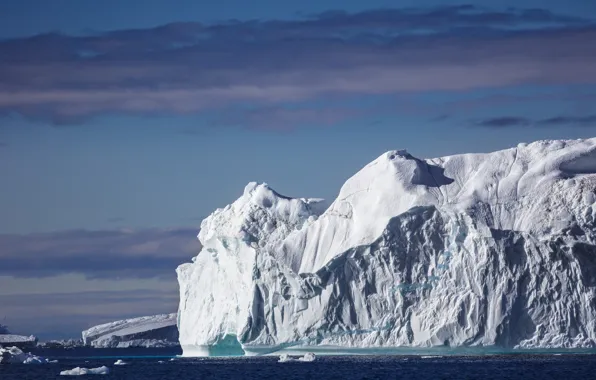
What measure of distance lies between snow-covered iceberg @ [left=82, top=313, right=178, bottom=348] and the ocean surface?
22783 mm

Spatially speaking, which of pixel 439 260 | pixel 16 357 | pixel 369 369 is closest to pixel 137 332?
pixel 16 357

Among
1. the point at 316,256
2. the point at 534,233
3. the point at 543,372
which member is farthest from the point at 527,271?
the point at 316,256

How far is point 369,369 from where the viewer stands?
141ft

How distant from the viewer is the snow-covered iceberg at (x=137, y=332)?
248 feet

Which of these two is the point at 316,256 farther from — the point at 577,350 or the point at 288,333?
the point at 577,350

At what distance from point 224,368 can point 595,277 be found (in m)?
14.2

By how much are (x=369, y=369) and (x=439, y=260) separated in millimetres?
4626

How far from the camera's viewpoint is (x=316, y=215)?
4981 cm

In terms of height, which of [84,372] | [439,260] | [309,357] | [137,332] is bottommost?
→ [309,357]

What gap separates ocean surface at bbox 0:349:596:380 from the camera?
129ft

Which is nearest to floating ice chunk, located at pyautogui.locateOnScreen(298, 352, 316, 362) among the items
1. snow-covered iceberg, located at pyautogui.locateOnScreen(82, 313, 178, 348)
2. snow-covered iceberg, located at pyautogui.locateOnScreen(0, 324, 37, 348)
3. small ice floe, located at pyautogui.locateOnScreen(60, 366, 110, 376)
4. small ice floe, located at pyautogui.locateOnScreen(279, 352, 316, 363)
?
small ice floe, located at pyautogui.locateOnScreen(279, 352, 316, 363)

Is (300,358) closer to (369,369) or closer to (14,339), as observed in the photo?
(369,369)

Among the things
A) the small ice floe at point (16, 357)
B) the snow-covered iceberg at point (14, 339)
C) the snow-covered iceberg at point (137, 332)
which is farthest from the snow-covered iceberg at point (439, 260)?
the snow-covered iceberg at point (14, 339)

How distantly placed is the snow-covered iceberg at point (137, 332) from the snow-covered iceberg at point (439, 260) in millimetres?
27994
